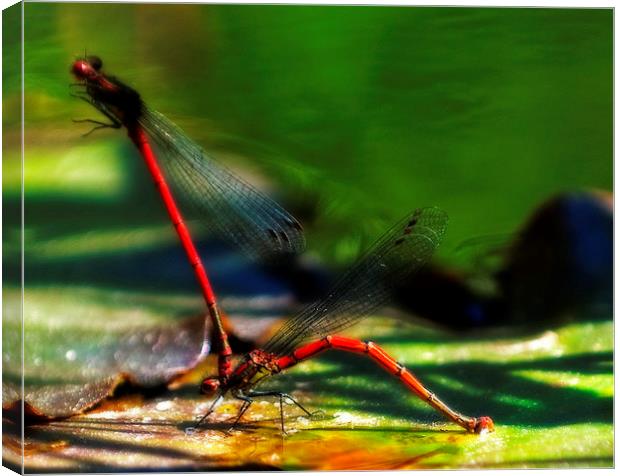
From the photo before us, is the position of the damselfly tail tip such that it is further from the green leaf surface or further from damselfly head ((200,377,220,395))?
damselfly head ((200,377,220,395))

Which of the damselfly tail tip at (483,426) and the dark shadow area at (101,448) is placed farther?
the damselfly tail tip at (483,426)

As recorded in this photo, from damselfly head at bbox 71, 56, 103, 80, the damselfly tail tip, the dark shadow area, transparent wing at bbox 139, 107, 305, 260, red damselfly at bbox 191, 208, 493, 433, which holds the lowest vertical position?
the dark shadow area

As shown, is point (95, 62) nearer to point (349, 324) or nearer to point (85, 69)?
point (85, 69)

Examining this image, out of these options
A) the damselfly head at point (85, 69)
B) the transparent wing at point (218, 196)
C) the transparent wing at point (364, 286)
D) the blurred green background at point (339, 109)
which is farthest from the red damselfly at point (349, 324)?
the damselfly head at point (85, 69)

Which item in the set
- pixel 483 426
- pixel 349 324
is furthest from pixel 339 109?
pixel 483 426

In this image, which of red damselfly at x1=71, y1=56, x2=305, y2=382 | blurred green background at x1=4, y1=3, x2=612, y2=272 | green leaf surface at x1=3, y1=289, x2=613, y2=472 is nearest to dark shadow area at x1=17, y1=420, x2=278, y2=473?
green leaf surface at x1=3, y1=289, x2=613, y2=472

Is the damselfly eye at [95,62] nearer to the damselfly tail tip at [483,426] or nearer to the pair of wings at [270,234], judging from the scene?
the pair of wings at [270,234]
